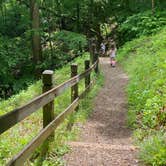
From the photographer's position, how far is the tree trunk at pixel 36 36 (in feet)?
76.0

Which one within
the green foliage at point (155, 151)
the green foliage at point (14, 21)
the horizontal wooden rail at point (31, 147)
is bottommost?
the green foliage at point (155, 151)

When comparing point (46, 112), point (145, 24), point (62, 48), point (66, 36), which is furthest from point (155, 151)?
point (62, 48)

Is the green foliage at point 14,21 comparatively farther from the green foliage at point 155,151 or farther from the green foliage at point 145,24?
the green foliage at point 155,151

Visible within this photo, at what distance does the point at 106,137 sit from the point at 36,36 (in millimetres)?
16784

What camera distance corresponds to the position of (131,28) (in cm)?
2639

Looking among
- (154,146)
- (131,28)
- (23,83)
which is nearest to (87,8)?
(131,28)

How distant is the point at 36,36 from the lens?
23484 millimetres

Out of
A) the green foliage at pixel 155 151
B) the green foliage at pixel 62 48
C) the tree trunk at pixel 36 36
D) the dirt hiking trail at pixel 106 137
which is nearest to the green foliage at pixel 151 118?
the green foliage at pixel 155 151

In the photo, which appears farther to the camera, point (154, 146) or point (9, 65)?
point (9, 65)

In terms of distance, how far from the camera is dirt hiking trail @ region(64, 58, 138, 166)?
18.2 feet

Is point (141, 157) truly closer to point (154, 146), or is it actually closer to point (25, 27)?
point (154, 146)

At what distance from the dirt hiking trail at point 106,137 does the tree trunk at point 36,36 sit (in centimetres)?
1011

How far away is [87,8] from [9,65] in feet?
39.1

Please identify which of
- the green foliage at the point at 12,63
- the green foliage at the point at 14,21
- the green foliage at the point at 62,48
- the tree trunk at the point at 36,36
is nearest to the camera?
the green foliage at the point at 12,63
